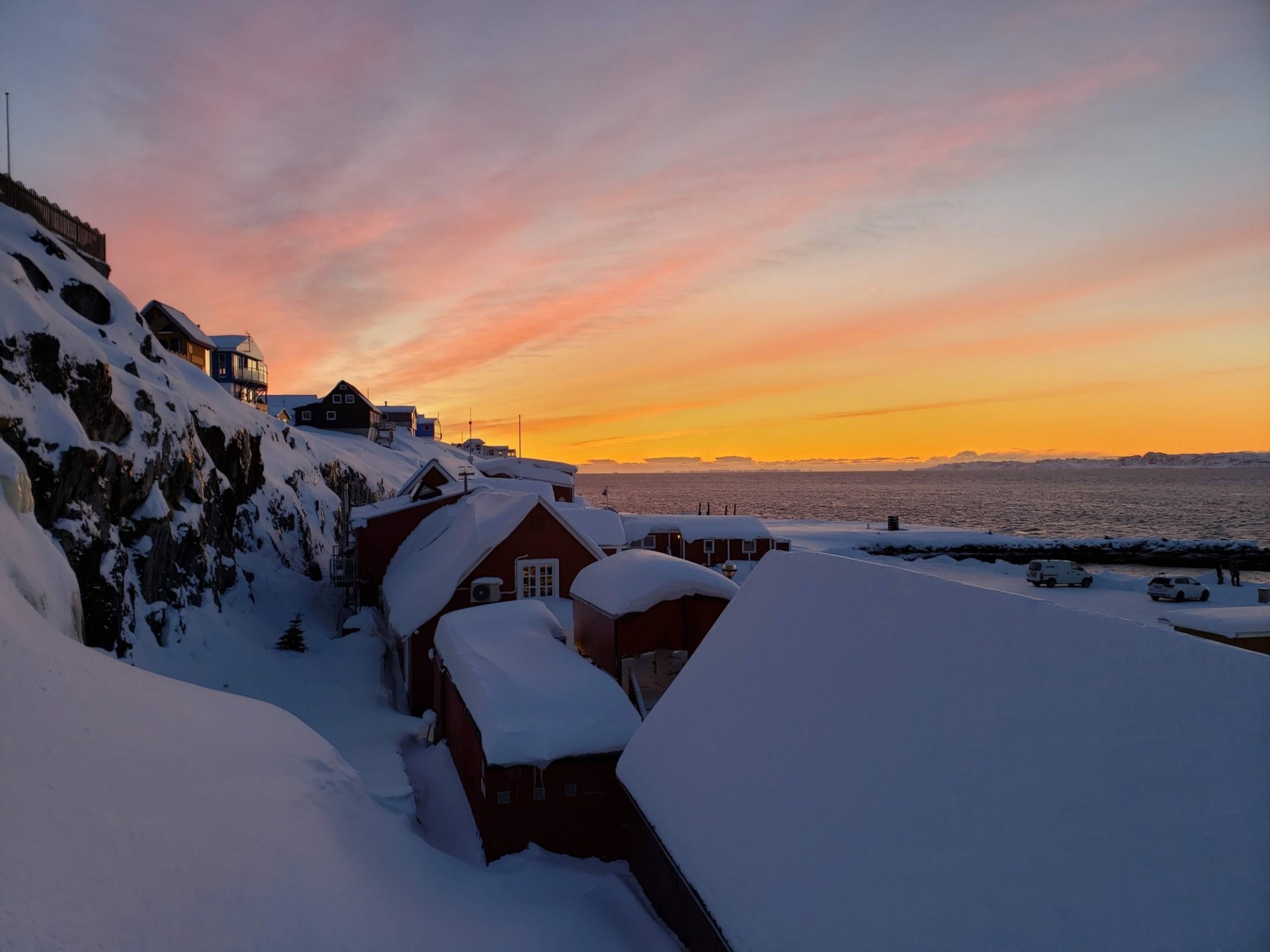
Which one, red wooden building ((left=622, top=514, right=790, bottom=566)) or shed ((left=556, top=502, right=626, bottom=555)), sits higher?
shed ((left=556, top=502, right=626, bottom=555))

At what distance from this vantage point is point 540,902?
10094 mm

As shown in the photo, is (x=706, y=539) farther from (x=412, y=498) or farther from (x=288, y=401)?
(x=288, y=401)

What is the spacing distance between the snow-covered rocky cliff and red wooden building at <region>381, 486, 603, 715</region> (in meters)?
7.37

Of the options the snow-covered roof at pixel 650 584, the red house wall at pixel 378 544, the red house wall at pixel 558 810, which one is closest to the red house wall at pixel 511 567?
the snow-covered roof at pixel 650 584

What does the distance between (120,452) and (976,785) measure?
24114mm

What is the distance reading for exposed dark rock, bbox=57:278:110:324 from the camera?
86.5 ft

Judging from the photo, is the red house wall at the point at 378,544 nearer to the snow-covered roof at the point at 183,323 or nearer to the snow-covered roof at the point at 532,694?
the snow-covered roof at the point at 532,694

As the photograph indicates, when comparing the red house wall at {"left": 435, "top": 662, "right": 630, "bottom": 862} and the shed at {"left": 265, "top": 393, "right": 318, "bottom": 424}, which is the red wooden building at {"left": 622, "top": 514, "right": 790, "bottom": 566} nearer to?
the red house wall at {"left": 435, "top": 662, "right": 630, "bottom": 862}

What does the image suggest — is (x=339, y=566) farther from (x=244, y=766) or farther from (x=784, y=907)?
A: (x=784, y=907)

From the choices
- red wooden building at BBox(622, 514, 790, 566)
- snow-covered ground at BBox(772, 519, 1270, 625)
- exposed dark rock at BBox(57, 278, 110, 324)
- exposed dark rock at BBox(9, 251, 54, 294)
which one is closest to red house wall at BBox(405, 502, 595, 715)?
snow-covered ground at BBox(772, 519, 1270, 625)

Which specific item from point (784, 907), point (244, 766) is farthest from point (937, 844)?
point (244, 766)

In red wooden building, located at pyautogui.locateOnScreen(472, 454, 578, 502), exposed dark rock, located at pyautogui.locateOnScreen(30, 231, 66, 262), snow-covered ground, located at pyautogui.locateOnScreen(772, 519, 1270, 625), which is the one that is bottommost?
snow-covered ground, located at pyautogui.locateOnScreen(772, 519, 1270, 625)

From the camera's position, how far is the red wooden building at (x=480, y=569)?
21.3 m

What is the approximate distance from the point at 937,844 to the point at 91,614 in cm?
2037
